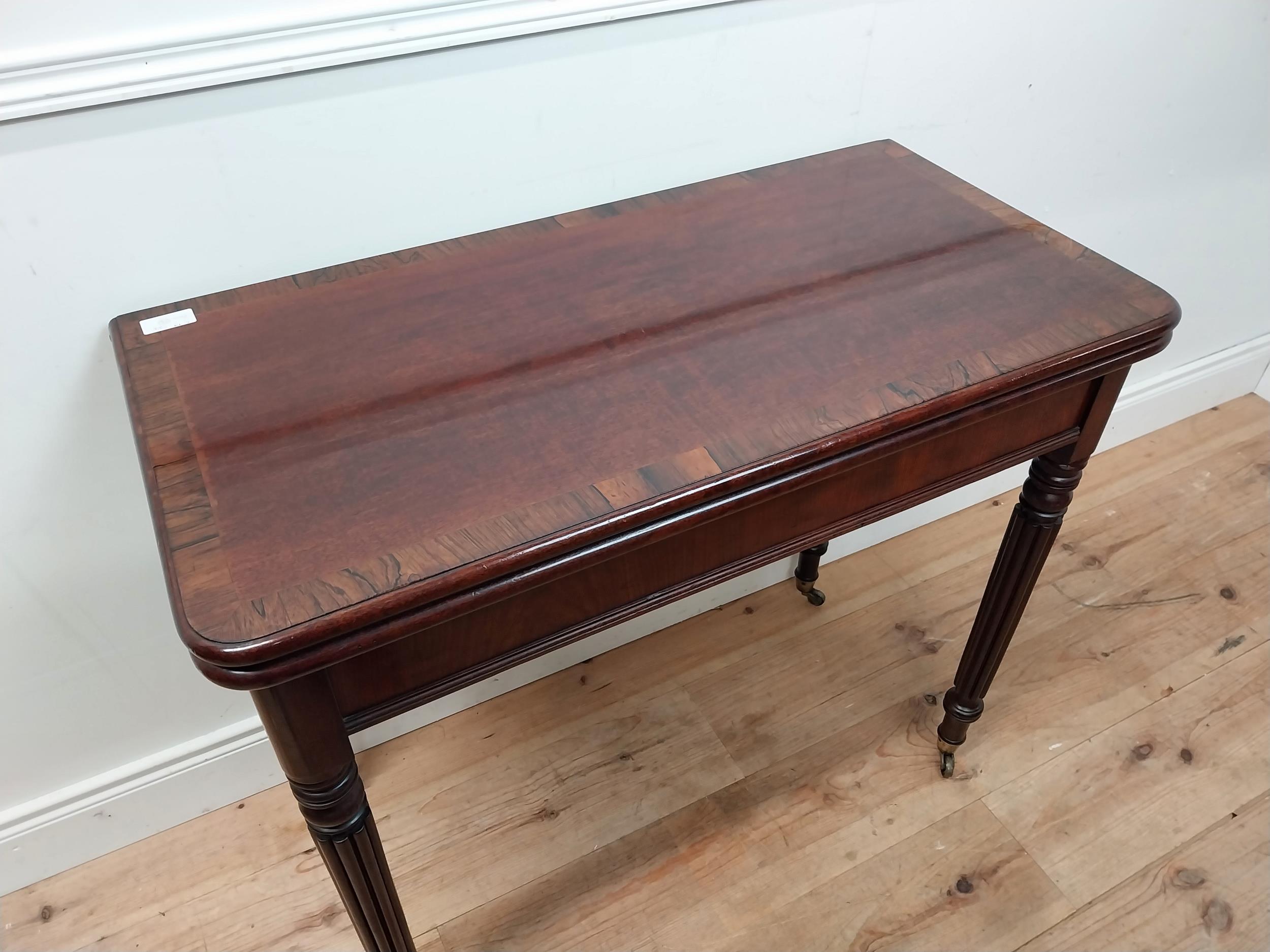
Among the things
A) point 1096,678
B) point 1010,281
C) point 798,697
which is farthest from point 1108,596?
point 1010,281

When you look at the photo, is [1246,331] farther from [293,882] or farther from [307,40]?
[293,882]

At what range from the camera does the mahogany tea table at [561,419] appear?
2.30 feet

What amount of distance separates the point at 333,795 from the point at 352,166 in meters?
0.65

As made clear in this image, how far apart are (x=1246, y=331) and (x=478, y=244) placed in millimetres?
1815

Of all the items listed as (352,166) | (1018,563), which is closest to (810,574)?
(1018,563)

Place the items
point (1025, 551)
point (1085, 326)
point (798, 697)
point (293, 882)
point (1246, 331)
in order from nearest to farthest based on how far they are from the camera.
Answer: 1. point (1085, 326)
2. point (1025, 551)
3. point (293, 882)
4. point (798, 697)
5. point (1246, 331)

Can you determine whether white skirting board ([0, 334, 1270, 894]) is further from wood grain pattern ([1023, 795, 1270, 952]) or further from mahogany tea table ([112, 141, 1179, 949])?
wood grain pattern ([1023, 795, 1270, 952])

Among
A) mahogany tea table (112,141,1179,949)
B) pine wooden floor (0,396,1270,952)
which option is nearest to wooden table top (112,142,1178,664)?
mahogany tea table (112,141,1179,949)

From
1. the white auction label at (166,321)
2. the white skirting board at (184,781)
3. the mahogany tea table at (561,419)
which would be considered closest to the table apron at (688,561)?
the mahogany tea table at (561,419)

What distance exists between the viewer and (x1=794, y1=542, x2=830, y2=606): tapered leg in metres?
1.64

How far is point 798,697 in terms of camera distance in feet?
5.03

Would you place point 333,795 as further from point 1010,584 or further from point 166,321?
point 1010,584

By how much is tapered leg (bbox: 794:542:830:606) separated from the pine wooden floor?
0.07ft

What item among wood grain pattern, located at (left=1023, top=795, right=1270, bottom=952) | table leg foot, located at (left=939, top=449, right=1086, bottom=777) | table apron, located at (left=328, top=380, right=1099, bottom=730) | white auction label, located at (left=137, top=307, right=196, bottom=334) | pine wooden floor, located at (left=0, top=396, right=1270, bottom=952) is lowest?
pine wooden floor, located at (left=0, top=396, right=1270, bottom=952)
